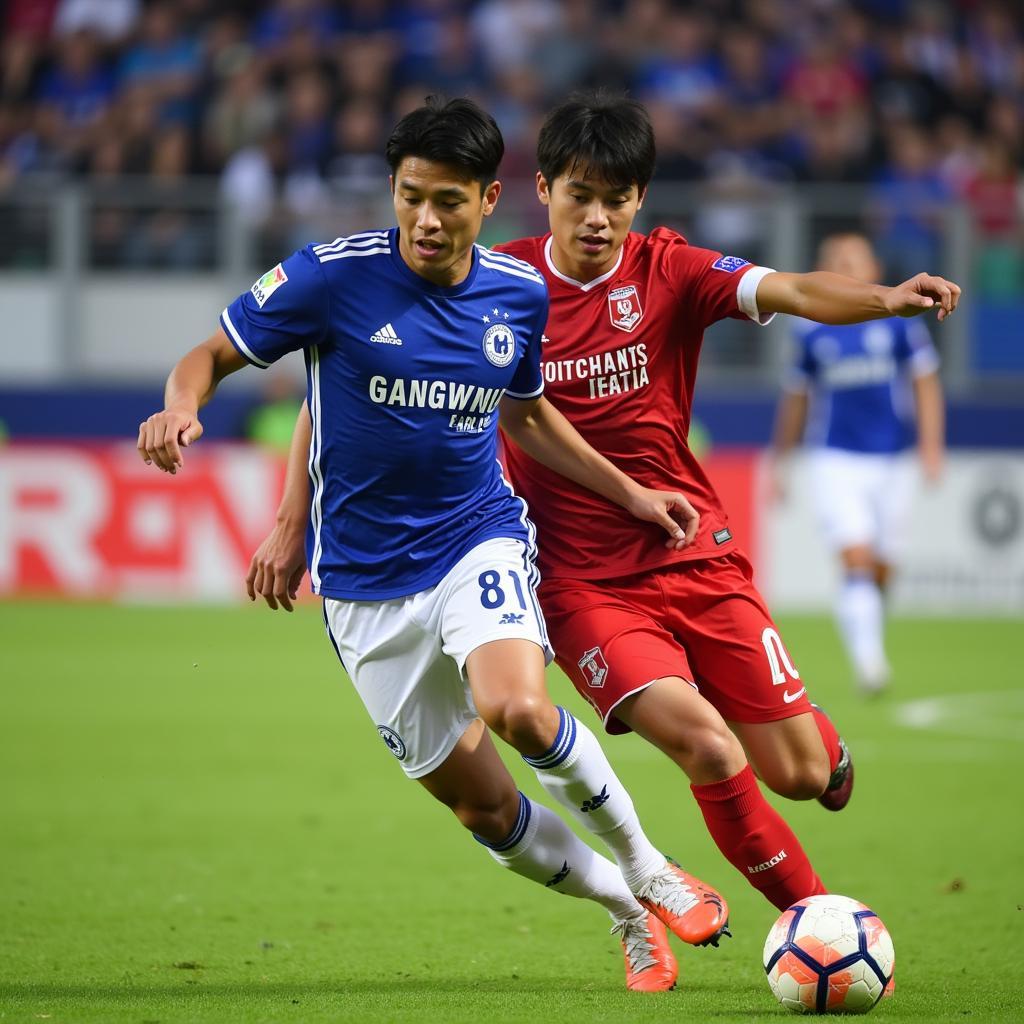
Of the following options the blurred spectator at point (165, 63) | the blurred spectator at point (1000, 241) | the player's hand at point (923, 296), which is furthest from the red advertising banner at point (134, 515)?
the player's hand at point (923, 296)

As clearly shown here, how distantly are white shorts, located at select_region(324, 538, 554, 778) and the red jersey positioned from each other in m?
0.32

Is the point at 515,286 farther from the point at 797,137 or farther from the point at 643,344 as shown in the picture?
the point at 797,137

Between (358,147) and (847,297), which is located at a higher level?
(358,147)

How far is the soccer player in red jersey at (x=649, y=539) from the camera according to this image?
4770 mm

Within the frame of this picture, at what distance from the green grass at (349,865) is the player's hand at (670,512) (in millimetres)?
1264

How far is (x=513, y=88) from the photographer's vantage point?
17.8 m

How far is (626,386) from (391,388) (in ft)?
2.59

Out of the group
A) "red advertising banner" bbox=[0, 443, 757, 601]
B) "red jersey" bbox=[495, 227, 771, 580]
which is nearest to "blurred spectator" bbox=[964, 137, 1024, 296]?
"red advertising banner" bbox=[0, 443, 757, 601]

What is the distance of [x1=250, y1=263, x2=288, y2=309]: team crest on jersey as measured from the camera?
15.1 ft

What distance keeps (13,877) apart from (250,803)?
1.76 meters

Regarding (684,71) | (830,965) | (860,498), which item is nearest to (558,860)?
(830,965)

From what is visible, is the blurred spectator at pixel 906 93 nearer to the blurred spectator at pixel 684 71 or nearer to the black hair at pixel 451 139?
the blurred spectator at pixel 684 71

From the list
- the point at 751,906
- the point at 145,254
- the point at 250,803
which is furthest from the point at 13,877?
the point at 145,254

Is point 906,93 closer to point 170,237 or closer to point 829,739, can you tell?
point 170,237
